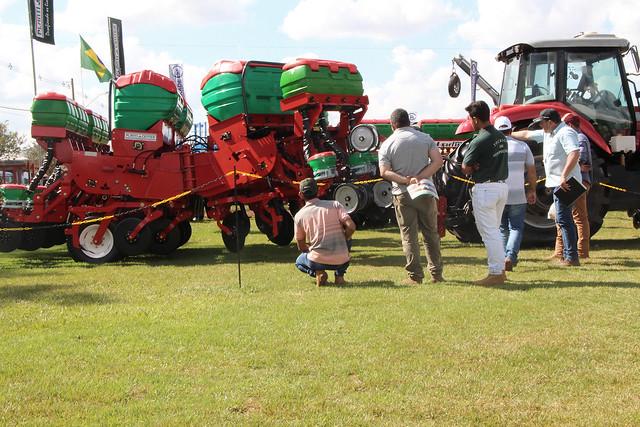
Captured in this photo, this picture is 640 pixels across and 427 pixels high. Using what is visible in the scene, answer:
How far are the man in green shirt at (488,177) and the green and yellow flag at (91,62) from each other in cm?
2023

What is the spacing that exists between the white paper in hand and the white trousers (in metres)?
0.47

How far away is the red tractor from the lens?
10.6 metres

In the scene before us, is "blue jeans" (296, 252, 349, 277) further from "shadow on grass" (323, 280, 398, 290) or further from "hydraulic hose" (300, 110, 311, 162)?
Result: "hydraulic hose" (300, 110, 311, 162)

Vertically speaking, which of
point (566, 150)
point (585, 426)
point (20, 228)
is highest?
point (566, 150)

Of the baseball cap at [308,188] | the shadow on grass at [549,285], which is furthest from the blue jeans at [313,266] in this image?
the shadow on grass at [549,285]

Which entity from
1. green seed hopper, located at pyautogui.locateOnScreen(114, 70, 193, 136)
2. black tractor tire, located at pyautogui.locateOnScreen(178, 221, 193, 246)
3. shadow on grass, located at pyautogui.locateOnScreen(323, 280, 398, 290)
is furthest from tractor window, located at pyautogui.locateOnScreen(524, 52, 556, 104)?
Answer: black tractor tire, located at pyautogui.locateOnScreen(178, 221, 193, 246)

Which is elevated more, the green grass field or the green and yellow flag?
the green and yellow flag

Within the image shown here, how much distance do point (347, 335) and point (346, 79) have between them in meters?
5.81

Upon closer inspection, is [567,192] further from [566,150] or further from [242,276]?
[242,276]

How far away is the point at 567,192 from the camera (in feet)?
26.6

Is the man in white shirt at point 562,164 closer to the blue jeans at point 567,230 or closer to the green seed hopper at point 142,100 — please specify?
the blue jeans at point 567,230

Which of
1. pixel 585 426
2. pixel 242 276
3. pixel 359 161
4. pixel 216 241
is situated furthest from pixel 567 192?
pixel 216 241

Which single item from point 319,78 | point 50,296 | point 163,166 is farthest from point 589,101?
point 50,296

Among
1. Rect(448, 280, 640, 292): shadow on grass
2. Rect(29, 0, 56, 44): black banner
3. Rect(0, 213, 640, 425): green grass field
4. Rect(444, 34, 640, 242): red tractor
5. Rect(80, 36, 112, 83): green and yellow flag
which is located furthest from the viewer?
Rect(29, 0, 56, 44): black banner
